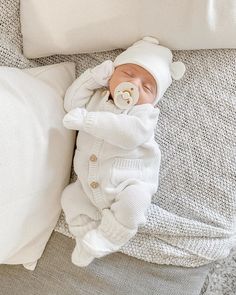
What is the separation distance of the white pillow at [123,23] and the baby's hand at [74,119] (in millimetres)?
186

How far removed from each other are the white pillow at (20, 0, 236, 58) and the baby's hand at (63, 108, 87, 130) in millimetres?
186

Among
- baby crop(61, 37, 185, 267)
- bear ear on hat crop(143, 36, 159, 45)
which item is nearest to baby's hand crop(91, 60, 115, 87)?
baby crop(61, 37, 185, 267)

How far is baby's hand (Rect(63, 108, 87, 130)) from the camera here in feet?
2.97

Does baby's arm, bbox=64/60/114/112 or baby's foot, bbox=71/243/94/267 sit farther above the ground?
baby's arm, bbox=64/60/114/112

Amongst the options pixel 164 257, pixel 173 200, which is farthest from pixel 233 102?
pixel 164 257

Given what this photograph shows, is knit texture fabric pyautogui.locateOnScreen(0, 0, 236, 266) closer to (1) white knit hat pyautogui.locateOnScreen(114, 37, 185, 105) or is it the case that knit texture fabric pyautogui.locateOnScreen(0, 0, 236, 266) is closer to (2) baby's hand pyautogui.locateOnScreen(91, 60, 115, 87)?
(1) white knit hat pyautogui.locateOnScreen(114, 37, 185, 105)

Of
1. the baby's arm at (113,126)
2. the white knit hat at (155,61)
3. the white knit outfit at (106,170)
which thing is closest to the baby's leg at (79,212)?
the white knit outfit at (106,170)

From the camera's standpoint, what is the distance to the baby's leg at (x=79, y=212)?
0.94 metres

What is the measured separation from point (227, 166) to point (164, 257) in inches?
9.6

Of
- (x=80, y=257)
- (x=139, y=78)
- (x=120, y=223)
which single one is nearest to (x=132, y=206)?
(x=120, y=223)

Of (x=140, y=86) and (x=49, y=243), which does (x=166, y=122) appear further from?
(x=49, y=243)

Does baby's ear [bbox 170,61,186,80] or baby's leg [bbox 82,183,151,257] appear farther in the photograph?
baby's ear [bbox 170,61,186,80]

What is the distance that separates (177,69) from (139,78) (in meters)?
0.11

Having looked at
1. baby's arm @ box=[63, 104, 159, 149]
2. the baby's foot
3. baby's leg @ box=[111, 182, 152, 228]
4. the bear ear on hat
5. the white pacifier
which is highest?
the bear ear on hat
